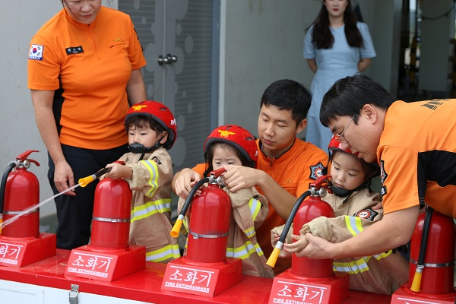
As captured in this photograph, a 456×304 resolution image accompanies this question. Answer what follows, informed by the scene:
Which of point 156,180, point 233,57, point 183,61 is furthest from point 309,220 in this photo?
point 233,57

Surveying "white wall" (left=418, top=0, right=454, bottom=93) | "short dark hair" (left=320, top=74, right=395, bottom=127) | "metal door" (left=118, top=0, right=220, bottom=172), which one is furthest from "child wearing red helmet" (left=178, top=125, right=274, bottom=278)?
"white wall" (left=418, top=0, right=454, bottom=93)

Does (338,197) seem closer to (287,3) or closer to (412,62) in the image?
(287,3)

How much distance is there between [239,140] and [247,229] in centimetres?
38

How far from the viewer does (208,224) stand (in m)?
2.67

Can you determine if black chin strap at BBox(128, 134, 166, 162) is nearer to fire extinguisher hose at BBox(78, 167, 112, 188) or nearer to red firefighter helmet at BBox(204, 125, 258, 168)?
red firefighter helmet at BBox(204, 125, 258, 168)

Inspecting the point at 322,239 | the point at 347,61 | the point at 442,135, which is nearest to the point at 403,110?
the point at 442,135

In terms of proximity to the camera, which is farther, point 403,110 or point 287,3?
point 287,3

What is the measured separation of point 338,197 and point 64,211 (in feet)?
4.38

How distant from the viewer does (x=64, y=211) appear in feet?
11.4

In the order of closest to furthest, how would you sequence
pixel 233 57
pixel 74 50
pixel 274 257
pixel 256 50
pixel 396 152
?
pixel 396 152
pixel 274 257
pixel 74 50
pixel 233 57
pixel 256 50

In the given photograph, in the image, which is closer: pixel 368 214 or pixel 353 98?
pixel 353 98

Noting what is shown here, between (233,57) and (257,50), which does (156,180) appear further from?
(257,50)

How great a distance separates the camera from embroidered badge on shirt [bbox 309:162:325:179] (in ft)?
10.3

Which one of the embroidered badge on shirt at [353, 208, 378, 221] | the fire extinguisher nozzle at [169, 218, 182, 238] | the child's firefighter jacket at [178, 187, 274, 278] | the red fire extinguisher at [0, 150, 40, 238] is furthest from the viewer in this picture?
the red fire extinguisher at [0, 150, 40, 238]
